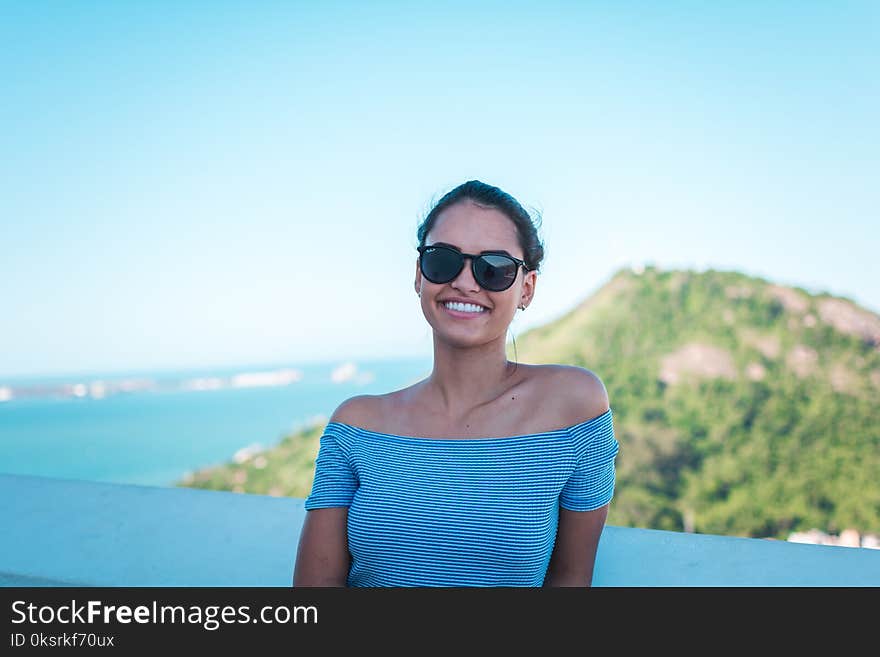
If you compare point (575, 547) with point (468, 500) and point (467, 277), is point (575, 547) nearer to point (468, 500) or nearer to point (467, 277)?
point (468, 500)

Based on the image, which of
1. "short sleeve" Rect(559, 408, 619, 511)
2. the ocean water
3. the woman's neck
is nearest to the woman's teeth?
the woman's neck

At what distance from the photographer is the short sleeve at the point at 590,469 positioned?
1694 millimetres

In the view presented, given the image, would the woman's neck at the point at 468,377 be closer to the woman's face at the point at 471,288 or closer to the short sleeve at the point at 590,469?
the woman's face at the point at 471,288

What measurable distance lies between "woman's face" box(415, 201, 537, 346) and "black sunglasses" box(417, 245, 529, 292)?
11 millimetres

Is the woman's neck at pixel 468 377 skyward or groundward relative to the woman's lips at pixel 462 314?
groundward

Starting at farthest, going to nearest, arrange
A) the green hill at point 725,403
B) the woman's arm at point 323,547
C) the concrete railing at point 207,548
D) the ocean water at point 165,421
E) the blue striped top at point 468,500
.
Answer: the ocean water at point 165,421, the green hill at point 725,403, the concrete railing at point 207,548, the woman's arm at point 323,547, the blue striped top at point 468,500

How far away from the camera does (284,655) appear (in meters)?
1.65

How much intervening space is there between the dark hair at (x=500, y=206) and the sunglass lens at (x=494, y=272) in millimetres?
98

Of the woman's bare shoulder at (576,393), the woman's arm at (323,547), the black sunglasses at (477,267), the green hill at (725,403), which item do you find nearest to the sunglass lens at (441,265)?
the black sunglasses at (477,267)

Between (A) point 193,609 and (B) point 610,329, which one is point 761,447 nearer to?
(B) point 610,329

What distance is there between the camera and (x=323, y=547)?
1750 millimetres

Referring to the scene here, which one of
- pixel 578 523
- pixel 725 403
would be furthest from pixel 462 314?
pixel 725 403

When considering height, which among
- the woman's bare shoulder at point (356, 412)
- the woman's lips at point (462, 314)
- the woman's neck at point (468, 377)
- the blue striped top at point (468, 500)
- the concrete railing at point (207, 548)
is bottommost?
the concrete railing at point (207, 548)

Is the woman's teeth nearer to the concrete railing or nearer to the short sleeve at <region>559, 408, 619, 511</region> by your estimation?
the short sleeve at <region>559, 408, 619, 511</region>
